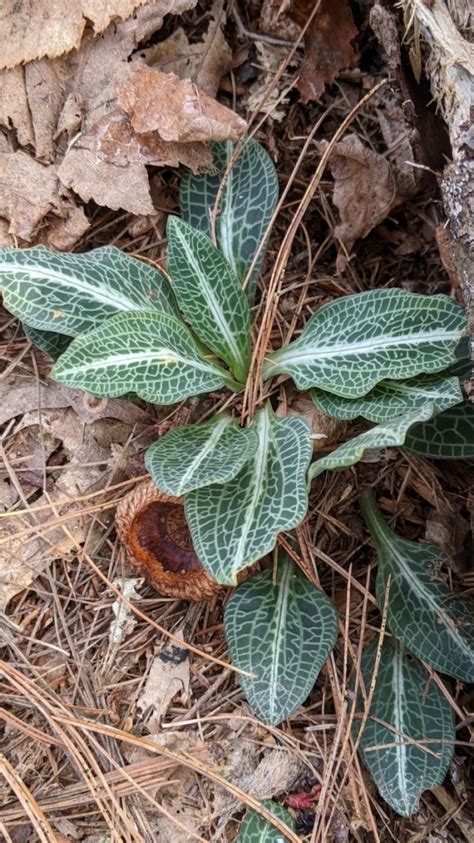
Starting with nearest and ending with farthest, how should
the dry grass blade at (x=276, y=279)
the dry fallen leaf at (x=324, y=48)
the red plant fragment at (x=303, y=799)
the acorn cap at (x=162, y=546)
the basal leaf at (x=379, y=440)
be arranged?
1. the basal leaf at (x=379, y=440)
2. the red plant fragment at (x=303, y=799)
3. the acorn cap at (x=162, y=546)
4. the dry grass blade at (x=276, y=279)
5. the dry fallen leaf at (x=324, y=48)

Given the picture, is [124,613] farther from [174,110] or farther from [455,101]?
[455,101]

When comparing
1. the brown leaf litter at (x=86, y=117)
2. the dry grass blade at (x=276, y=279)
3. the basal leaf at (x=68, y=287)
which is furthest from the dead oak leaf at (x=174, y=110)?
the basal leaf at (x=68, y=287)

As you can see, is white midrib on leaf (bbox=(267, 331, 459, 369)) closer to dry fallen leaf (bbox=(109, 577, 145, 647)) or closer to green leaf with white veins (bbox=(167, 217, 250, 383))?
green leaf with white veins (bbox=(167, 217, 250, 383))

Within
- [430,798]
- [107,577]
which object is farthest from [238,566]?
[430,798]

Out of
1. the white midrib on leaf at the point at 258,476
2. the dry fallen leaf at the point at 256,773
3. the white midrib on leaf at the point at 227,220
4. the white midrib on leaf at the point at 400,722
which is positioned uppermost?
the white midrib on leaf at the point at 227,220

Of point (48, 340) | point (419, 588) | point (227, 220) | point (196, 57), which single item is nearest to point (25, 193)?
point (48, 340)

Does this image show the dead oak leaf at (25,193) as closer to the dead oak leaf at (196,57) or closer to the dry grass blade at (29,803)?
the dead oak leaf at (196,57)
